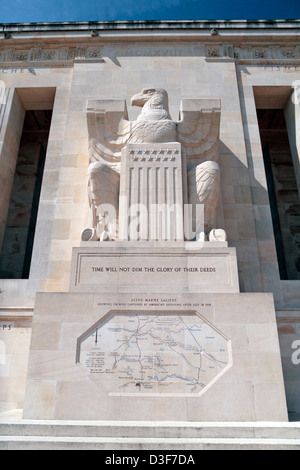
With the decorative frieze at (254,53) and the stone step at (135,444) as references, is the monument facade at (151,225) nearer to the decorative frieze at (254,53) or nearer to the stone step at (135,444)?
the decorative frieze at (254,53)

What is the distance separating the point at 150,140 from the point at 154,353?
4901 mm

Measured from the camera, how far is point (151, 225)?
8180 millimetres

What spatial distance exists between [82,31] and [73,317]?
1105cm

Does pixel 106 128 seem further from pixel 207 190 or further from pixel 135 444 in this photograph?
pixel 135 444

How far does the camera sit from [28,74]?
13.5 metres

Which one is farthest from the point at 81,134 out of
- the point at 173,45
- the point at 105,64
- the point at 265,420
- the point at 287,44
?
the point at 265,420

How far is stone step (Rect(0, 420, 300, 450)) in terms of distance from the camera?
4.89 meters

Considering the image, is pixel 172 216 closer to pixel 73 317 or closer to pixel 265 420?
pixel 73 317

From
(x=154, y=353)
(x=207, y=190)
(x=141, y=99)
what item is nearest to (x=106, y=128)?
(x=141, y=99)

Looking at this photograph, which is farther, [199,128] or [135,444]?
[199,128]

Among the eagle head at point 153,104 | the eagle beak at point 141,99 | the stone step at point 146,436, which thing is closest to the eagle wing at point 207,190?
the eagle head at point 153,104

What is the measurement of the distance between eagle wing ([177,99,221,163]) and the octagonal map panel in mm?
4479

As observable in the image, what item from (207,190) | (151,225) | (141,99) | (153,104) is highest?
(141,99)

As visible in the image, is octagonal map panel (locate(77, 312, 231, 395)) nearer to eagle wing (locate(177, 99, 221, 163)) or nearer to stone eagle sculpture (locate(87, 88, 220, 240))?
stone eagle sculpture (locate(87, 88, 220, 240))
